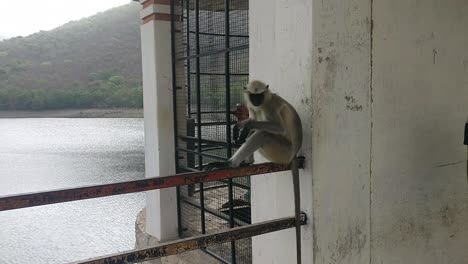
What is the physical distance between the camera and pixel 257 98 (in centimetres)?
256

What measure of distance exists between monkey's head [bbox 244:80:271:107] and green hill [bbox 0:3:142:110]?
26641 millimetres

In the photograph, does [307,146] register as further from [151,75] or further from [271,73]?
[151,75]

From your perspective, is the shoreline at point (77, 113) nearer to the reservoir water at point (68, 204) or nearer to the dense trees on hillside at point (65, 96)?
the dense trees on hillside at point (65, 96)

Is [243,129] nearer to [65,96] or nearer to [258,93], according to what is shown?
[258,93]

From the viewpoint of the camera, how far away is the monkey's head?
252 cm

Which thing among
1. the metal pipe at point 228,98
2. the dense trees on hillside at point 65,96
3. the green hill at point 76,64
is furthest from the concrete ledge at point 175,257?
the dense trees on hillside at point 65,96

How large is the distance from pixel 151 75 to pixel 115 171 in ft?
52.3

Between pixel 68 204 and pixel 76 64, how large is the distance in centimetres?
2467

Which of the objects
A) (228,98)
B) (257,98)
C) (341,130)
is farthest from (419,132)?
(228,98)

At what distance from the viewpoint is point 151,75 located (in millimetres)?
5820

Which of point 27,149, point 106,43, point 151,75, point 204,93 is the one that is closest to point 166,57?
point 151,75

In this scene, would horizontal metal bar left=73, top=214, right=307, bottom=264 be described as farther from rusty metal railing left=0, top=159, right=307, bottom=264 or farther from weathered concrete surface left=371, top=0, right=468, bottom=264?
weathered concrete surface left=371, top=0, right=468, bottom=264

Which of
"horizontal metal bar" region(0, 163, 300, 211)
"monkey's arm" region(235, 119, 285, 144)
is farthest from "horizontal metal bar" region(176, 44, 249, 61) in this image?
"horizontal metal bar" region(0, 163, 300, 211)

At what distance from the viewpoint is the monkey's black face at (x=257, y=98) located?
2.54 m
